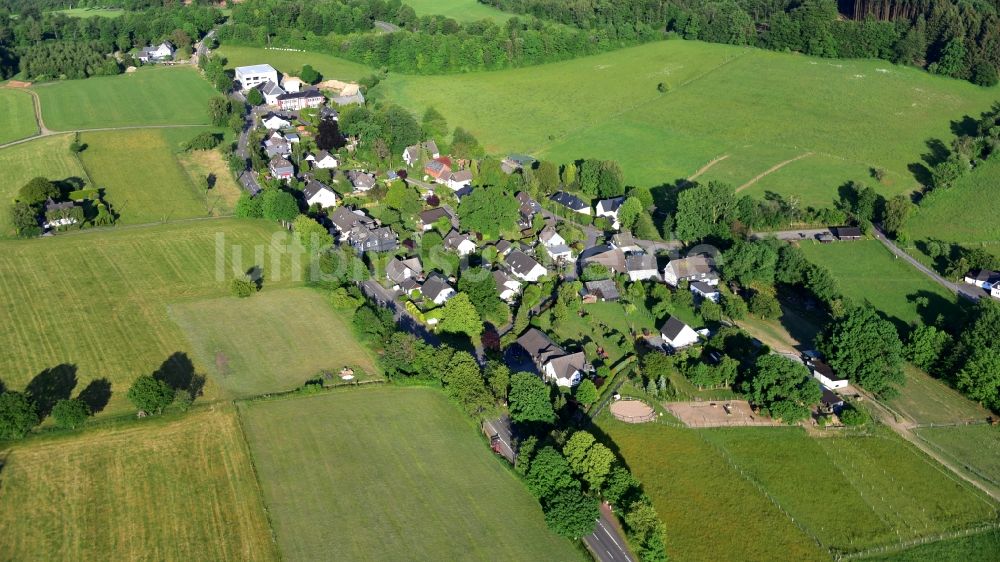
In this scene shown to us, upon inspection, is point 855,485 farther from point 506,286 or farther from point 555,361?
point 506,286

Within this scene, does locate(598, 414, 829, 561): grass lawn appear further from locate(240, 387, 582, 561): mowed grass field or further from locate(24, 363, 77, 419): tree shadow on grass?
locate(24, 363, 77, 419): tree shadow on grass

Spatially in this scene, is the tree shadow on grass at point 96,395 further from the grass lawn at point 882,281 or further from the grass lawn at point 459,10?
the grass lawn at point 459,10

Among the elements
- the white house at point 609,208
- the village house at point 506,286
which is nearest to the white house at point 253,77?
the white house at point 609,208

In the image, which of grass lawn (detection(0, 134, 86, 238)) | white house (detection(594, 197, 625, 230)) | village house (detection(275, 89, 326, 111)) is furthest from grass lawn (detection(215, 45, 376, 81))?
white house (detection(594, 197, 625, 230))

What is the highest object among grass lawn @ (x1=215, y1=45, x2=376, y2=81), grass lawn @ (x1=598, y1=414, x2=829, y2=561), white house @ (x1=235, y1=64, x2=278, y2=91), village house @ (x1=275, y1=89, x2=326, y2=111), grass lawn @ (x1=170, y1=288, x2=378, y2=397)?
grass lawn @ (x1=215, y1=45, x2=376, y2=81)

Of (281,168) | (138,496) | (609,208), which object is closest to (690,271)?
(609,208)
